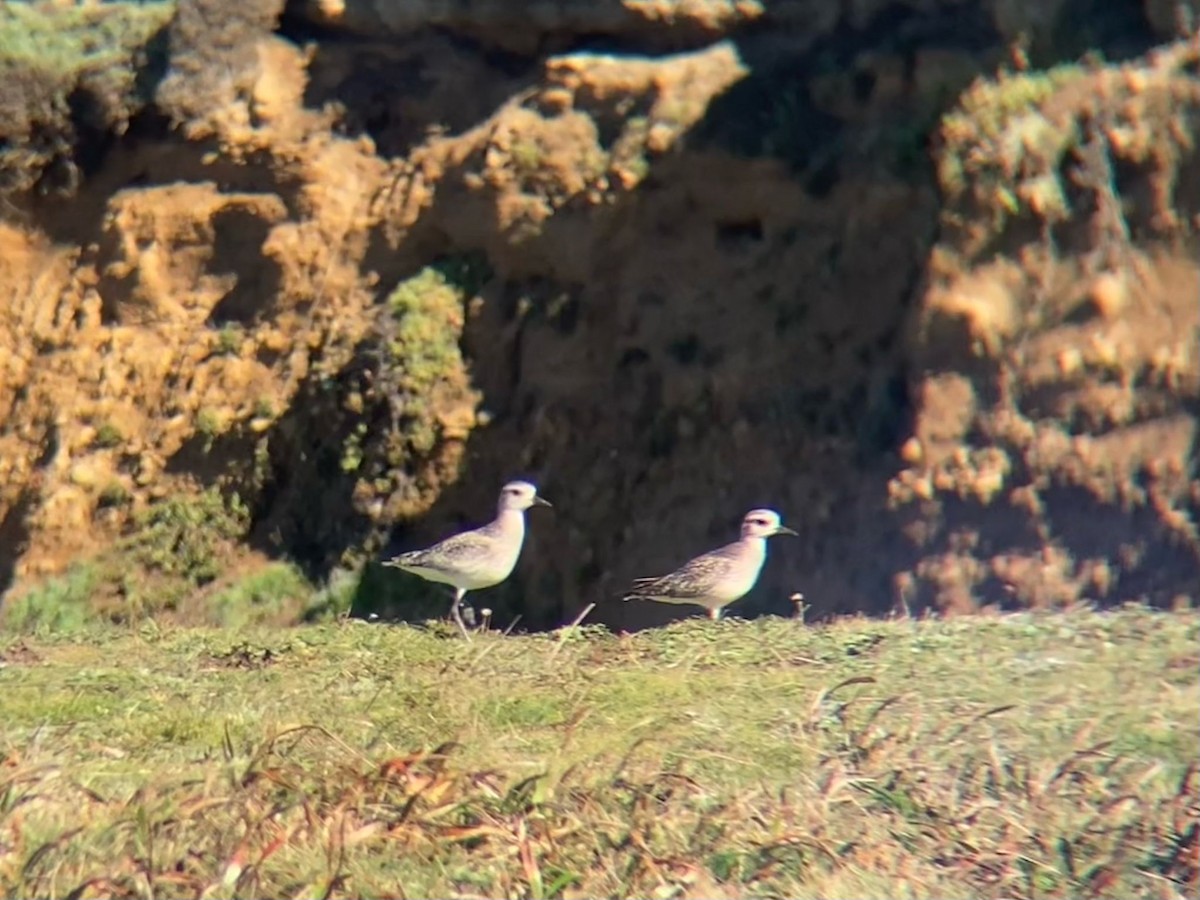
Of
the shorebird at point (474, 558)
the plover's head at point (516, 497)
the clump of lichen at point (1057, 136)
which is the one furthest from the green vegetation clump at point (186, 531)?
the clump of lichen at point (1057, 136)

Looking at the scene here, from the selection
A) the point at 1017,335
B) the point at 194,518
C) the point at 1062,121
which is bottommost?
the point at 194,518

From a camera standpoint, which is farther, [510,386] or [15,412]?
[15,412]

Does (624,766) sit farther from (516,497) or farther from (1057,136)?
(1057,136)

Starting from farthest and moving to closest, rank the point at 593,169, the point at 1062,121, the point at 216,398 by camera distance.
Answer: the point at 216,398
the point at 593,169
the point at 1062,121

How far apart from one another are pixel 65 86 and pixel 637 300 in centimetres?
548

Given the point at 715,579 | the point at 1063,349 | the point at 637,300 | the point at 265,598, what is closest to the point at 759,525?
the point at 715,579

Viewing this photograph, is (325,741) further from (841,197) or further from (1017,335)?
(841,197)

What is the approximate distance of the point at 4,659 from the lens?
1120 centimetres

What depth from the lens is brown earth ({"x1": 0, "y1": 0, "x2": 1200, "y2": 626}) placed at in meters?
13.0

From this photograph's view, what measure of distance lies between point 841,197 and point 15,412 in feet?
25.7

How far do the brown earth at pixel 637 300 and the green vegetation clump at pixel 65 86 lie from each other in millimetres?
216

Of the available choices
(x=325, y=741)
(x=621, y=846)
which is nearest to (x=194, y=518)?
(x=325, y=741)

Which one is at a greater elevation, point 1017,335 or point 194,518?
point 1017,335

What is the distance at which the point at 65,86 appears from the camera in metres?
17.6
